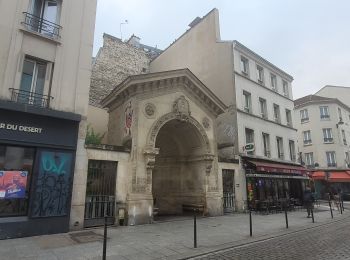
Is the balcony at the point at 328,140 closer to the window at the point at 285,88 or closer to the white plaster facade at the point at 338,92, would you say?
the white plaster facade at the point at 338,92

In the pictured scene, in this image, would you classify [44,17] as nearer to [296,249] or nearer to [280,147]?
[296,249]

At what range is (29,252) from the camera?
22.0 ft

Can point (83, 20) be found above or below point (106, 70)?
below

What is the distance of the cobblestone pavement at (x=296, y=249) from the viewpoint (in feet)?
21.3

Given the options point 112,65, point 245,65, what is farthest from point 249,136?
point 112,65

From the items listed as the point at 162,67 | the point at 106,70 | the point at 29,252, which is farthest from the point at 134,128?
→ the point at 162,67

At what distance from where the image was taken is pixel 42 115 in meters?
9.27

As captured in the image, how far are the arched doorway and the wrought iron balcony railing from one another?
6.39 m

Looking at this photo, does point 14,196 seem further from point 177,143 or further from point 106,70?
point 106,70

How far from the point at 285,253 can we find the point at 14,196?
7.81 m

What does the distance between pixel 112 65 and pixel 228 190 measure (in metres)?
13.8

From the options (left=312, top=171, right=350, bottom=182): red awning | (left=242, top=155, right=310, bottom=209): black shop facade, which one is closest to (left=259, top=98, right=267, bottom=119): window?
(left=242, top=155, right=310, bottom=209): black shop facade

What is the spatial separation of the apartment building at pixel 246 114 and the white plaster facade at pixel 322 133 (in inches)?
484

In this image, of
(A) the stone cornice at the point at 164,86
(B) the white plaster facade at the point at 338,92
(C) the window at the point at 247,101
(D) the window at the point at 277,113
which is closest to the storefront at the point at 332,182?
(B) the white plaster facade at the point at 338,92
